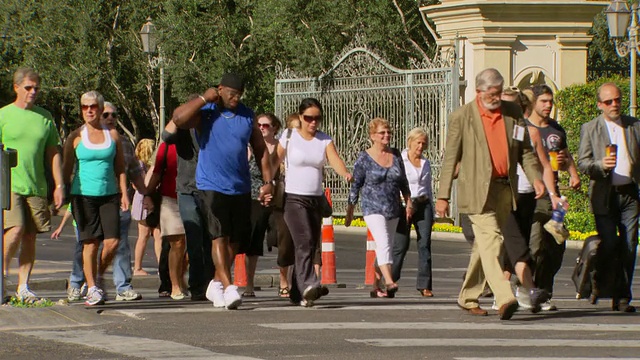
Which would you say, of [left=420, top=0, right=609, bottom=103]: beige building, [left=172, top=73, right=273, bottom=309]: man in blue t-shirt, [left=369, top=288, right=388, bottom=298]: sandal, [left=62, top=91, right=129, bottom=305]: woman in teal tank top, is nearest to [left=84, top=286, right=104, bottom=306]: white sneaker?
[left=62, top=91, right=129, bottom=305]: woman in teal tank top

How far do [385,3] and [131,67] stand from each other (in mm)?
13078

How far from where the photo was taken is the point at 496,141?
11.2 metres

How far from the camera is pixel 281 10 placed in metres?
39.2

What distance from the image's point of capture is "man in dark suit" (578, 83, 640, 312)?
39.4 ft

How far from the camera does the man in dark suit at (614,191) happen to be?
1200 cm

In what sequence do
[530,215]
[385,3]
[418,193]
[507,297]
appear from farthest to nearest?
1. [385,3]
2. [418,193]
3. [530,215]
4. [507,297]

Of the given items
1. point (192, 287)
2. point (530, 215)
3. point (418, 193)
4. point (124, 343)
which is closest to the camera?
point (124, 343)

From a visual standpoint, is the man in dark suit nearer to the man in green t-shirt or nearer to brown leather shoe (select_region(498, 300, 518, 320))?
brown leather shoe (select_region(498, 300, 518, 320))

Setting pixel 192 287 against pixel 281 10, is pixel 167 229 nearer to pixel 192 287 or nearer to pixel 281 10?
pixel 192 287

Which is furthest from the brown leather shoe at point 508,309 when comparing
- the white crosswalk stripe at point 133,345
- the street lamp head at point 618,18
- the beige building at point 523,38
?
the street lamp head at point 618,18

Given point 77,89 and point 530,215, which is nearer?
point 530,215

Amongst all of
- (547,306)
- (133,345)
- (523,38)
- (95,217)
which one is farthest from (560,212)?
(523,38)

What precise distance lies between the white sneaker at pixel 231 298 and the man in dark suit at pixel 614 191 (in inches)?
114

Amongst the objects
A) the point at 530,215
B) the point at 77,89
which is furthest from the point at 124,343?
the point at 77,89
